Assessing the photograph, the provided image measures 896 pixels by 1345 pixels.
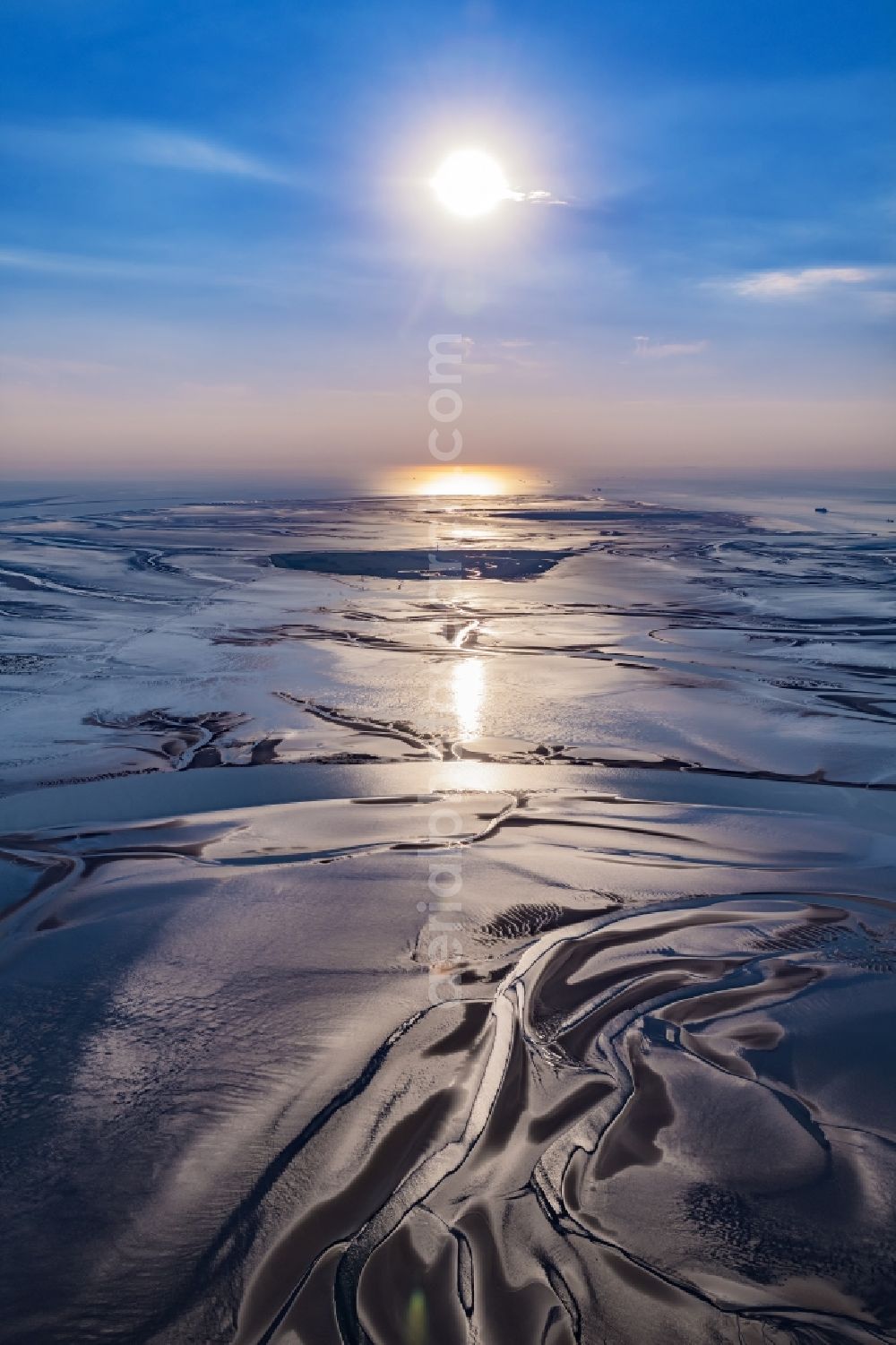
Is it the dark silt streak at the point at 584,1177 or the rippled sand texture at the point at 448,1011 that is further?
the rippled sand texture at the point at 448,1011

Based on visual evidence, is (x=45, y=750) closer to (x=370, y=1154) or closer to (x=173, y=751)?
(x=173, y=751)

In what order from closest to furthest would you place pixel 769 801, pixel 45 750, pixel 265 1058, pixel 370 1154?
1. pixel 370 1154
2. pixel 265 1058
3. pixel 769 801
4. pixel 45 750

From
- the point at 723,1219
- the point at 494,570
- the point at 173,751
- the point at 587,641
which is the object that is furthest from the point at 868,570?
the point at 723,1219

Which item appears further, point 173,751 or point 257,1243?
point 173,751

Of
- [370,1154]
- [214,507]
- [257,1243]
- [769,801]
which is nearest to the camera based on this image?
[257,1243]

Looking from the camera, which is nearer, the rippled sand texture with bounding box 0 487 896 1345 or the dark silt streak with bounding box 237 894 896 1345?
the dark silt streak with bounding box 237 894 896 1345

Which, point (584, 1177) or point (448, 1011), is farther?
point (448, 1011)
